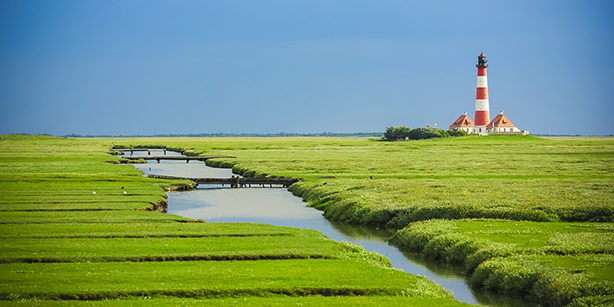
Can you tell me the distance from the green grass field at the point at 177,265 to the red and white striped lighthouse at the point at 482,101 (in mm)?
137643

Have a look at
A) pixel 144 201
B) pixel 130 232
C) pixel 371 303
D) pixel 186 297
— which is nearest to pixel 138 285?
pixel 186 297

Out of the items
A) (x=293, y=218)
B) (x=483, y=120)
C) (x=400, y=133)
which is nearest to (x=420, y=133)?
(x=400, y=133)

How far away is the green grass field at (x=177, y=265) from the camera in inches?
829

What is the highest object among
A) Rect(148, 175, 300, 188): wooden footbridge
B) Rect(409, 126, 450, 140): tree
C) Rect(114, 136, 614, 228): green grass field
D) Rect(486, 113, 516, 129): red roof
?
Rect(486, 113, 516, 129): red roof

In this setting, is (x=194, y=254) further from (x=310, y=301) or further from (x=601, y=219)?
(x=601, y=219)

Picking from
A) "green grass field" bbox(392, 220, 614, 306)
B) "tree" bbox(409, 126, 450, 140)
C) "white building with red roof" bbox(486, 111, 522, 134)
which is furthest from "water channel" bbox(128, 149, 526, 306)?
"white building with red roof" bbox(486, 111, 522, 134)

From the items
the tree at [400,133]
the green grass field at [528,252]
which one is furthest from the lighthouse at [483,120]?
the green grass field at [528,252]

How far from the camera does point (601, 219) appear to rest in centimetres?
3603

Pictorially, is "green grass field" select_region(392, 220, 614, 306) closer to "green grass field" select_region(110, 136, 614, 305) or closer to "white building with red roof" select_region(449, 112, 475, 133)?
"green grass field" select_region(110, 136, 614, 305)

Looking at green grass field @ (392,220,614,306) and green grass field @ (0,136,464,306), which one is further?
green grass field @ (392,220,614,306)

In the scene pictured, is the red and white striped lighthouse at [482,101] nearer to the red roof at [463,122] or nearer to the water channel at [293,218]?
the red roof at [463,122]

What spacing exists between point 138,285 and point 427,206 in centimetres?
2361

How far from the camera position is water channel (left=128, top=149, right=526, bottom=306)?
26.9 m

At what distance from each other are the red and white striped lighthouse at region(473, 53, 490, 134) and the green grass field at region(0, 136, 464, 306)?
137643 millimetres
